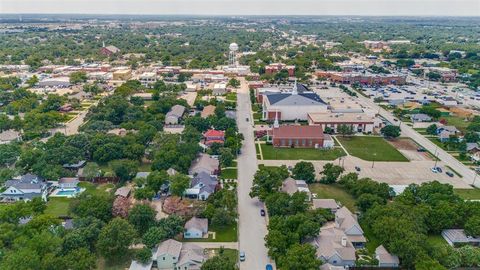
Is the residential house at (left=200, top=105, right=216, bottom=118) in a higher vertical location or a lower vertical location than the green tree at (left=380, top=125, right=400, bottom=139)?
higher

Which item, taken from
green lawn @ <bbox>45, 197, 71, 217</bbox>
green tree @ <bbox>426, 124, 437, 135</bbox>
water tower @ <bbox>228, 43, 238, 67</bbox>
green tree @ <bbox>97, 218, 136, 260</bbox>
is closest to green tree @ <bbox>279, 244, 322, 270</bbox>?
green tree @ <bbox>97, 218, 136, 260</bbox>

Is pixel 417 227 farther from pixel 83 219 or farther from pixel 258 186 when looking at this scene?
pixel 83 219

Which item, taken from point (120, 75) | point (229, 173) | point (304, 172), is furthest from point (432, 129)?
point (120, 75)

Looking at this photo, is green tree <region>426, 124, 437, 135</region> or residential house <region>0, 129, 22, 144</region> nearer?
residential house <region>0, 129, 22, 144</region>

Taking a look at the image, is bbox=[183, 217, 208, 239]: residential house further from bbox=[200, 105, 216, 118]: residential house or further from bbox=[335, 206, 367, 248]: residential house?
bbox=[200, 105, 216, 118]: residential house

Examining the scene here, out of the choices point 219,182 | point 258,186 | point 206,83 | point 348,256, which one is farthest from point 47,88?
point 348,256

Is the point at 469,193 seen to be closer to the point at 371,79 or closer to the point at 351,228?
the point at 351,228
